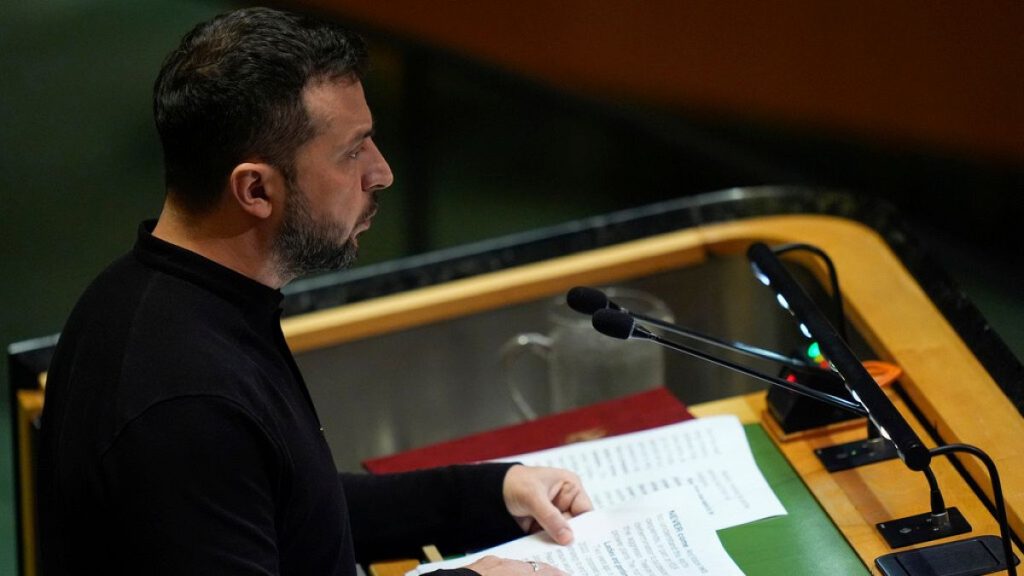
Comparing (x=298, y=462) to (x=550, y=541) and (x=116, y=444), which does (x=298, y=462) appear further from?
(x=550, y=541)

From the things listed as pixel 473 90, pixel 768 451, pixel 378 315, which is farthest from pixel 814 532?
pixel 473 90

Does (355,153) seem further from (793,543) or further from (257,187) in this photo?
(793,543)

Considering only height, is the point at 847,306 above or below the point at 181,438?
above

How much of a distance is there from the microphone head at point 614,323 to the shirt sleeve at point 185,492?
0.47m

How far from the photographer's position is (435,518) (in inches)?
72.1

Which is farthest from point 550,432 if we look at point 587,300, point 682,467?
point 587,300

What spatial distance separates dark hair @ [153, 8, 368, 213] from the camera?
1.49 m

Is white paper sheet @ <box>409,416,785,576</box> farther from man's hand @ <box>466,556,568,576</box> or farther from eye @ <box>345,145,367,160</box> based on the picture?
eye @ <box>345,145,367,160</box>

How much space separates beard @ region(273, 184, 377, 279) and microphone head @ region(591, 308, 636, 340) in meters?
0.32

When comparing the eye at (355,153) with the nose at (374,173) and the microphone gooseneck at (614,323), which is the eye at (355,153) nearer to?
the nose at (374,173)

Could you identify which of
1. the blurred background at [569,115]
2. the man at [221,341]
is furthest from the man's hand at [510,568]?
the blurred background at [569,115]

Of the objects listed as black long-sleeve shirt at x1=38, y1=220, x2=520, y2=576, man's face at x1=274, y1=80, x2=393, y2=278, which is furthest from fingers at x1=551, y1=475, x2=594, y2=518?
man's face at x1=274, y1=80, x2=393, y2=278

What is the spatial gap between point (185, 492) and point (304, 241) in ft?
1.10

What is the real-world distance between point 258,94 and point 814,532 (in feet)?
2.88
